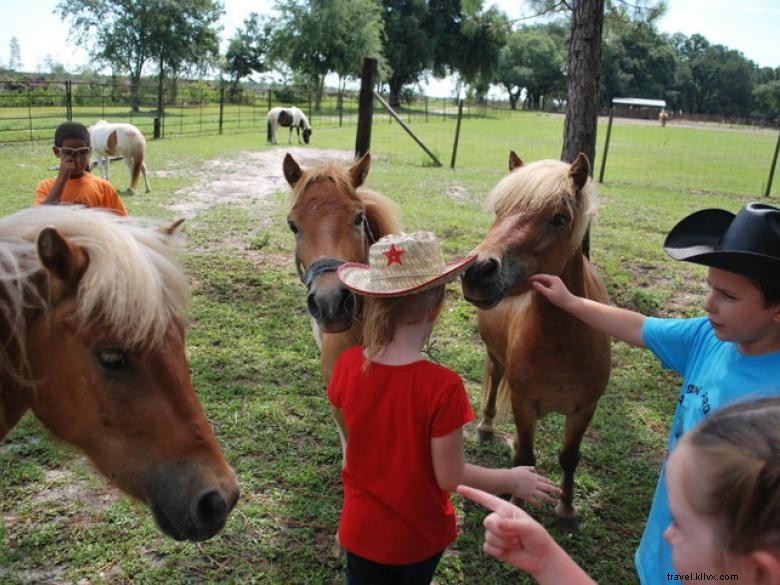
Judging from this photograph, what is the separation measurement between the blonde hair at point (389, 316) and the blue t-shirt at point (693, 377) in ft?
2.82

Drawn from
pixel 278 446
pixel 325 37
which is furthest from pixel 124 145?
pixel 325 37

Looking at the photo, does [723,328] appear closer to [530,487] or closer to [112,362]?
[530,487]

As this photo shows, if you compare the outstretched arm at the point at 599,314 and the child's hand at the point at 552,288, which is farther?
the child's hand at the point at 552,288

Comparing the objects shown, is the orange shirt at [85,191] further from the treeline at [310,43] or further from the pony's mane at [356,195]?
the treeline at [310,43]

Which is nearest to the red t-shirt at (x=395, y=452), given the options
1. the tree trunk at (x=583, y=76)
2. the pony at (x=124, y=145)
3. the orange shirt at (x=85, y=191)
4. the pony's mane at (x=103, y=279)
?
the pony's mane at (x=103, y=279)

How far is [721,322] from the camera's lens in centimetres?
168

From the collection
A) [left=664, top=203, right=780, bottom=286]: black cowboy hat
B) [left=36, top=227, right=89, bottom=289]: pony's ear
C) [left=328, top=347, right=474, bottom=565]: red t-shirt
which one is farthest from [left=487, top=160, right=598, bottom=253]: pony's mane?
[left=36, top=227, right=89, bottom=289]: pony's ear

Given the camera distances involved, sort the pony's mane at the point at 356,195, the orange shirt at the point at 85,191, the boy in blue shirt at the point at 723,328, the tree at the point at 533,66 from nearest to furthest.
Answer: the boy in blue shirt at the point at 723,328 → the pony's mane at the point at 356,195 → the orange shirt at the point at 85,191 → the tree at the point at 533,66

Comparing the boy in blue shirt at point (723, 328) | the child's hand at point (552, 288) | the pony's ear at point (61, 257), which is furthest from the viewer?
the child's hand at point (552, 288)

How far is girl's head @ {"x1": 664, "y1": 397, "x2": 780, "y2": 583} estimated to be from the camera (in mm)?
834

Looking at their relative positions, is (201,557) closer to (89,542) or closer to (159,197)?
(89,542)

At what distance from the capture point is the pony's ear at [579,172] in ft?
8.94

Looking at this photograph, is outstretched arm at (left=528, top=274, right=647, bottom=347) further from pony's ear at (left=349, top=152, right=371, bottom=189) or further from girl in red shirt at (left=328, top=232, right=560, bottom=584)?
pony's ear at (left=349, top=152, right=371, bottom=189)

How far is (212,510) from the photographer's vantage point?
162 cm
